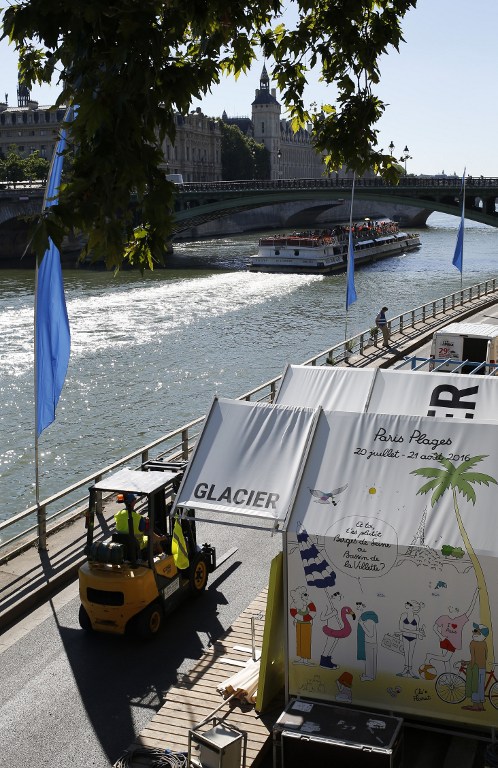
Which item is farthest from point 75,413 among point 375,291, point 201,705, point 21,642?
point 375,291

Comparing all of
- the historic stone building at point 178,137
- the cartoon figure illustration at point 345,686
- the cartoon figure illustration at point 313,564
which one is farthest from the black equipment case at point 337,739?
the historic stone building at point 178,137

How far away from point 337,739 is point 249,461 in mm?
2516

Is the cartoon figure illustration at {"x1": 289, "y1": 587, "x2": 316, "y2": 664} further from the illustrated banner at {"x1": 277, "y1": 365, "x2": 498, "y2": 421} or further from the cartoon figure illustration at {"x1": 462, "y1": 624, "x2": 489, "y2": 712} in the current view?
the illustrated banner at {"x1": 277, "y1": 365, "x2": 498, "y2": 421}

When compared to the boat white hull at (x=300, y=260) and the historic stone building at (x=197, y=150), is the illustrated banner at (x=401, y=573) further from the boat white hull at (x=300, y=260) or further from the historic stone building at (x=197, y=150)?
the historic stone building at (x=197, y=150)

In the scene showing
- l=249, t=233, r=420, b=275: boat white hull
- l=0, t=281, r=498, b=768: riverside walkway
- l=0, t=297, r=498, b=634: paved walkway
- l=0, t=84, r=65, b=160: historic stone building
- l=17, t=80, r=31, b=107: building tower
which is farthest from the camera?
l=17, t=80, r=31, b=107: building tower

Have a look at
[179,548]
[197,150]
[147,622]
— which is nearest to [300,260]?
[179,548]

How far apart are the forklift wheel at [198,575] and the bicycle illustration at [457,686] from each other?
4010 mm

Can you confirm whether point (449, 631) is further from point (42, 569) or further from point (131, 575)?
point (42, 569)

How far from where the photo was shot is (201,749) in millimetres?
7273

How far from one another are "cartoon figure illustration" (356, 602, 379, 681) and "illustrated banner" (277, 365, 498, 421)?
4264 millimetres

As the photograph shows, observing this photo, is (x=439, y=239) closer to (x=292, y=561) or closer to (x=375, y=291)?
(x=375, y=291)

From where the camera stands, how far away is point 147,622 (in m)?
10.2

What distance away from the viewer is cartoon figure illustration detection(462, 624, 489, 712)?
748 centimetres

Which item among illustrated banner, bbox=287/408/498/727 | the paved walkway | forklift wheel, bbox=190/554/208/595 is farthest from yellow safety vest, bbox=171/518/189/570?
illustrated banner, bbox=287/408/498/727
